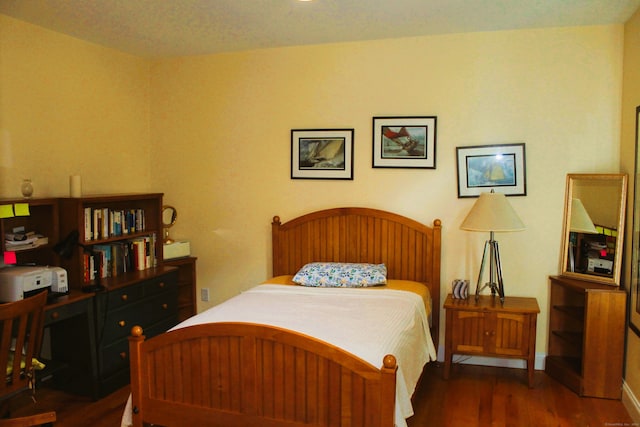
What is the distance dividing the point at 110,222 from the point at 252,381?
1952mm

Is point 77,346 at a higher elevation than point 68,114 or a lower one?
lower

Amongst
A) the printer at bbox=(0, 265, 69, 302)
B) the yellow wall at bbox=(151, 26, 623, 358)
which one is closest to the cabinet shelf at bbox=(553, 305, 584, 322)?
the yellow wall at bbox=(151, 26, 623, 358)

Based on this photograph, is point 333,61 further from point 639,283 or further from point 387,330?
point 639,283

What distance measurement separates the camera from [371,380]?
6.81 ft

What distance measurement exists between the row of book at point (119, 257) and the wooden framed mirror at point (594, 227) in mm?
3056

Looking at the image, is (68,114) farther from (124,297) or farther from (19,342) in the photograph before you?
(19,342)

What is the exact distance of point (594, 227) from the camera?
11.2 feet

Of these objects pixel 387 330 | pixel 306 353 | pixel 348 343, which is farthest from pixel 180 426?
pixel 387 330

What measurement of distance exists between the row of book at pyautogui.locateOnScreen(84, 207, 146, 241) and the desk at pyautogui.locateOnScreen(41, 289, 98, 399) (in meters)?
0.45

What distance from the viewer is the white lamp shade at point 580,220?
3.44m

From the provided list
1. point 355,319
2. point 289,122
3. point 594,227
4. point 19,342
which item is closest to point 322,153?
point 289,122

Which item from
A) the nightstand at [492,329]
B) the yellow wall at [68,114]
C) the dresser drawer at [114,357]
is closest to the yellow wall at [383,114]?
the yellow wall at [68,114]

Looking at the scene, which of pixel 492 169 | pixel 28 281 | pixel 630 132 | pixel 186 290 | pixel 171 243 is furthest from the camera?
pixel 186 290

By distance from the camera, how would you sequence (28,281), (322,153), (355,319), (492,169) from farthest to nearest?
1. (322,153)
2. (492,169)
3. (28,281)
4. (355,319)
